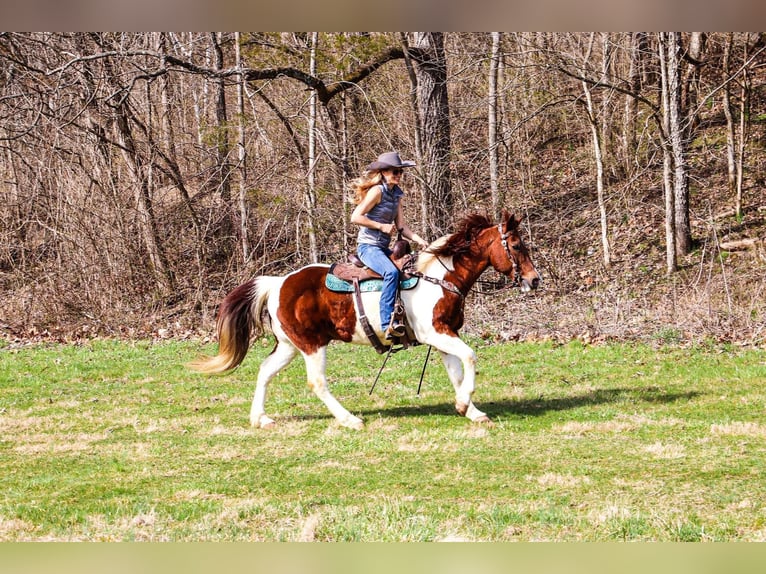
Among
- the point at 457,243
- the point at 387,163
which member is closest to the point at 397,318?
the point at 457,243

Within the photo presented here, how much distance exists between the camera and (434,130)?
2008 centimetres

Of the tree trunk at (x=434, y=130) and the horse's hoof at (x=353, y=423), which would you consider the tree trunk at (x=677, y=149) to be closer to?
the tree trunk at (x=434, y=130)

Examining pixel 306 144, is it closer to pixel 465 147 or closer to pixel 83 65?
pixel 465 147

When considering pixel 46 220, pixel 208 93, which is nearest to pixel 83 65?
pixel 46 220

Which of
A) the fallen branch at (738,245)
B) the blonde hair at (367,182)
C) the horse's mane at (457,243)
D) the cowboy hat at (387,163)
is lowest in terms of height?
the fallen branch at (738,245)

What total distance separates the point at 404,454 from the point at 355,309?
1877 millimetres

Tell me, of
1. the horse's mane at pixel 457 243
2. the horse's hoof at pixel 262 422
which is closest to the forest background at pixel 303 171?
the horse's mane at pixel 457 243

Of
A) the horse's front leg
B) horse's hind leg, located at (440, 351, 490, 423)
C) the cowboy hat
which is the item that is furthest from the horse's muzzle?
the cowboy hat

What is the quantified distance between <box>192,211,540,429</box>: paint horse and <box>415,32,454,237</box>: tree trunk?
9805 mm

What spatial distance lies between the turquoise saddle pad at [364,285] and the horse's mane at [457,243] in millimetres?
268

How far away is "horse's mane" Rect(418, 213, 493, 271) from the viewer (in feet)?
31.7

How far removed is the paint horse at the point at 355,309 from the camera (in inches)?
370

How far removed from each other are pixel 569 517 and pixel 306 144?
1641 cm

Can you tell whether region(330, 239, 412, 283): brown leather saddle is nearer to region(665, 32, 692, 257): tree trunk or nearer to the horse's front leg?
the horse's front leg
